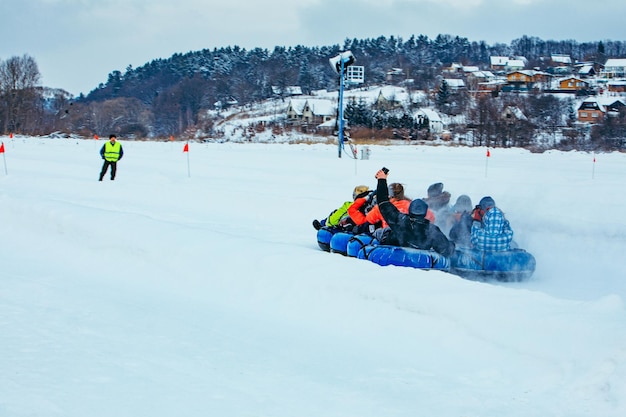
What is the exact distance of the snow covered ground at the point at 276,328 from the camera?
4727 mm

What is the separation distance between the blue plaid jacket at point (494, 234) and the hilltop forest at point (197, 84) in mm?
47959

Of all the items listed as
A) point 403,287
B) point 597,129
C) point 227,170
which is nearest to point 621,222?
point 403,287

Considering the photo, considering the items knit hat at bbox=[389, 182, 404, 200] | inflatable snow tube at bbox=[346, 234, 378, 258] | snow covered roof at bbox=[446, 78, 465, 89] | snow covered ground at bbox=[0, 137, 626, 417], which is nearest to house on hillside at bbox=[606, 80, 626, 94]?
snow covered roof at bbox=[446, 78, 465, 89]

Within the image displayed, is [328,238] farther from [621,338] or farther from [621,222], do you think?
[621,222]

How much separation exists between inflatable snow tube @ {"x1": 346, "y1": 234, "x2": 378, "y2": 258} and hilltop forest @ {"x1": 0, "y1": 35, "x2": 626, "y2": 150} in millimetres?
48691

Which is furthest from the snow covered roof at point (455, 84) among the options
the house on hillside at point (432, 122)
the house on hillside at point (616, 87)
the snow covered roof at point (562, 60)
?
the snow covered roof at point (562, 60)

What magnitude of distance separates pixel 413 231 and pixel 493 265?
1.32m

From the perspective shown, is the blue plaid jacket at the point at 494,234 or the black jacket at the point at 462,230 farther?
the black jacket at the point at 462,230

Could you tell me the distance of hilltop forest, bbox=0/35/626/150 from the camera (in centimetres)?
7081

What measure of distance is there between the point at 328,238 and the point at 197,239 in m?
2.38

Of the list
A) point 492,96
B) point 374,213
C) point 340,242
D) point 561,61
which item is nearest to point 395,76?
point 492,96

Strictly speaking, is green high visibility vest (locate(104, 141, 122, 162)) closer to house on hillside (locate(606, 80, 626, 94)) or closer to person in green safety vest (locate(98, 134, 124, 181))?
person in green safety vest (locate(98, 134, 124, 181))

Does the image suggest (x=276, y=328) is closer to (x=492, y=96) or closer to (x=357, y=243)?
(x=357, y=243)

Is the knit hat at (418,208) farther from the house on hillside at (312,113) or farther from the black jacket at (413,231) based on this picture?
the house on hillside at (312,113)
